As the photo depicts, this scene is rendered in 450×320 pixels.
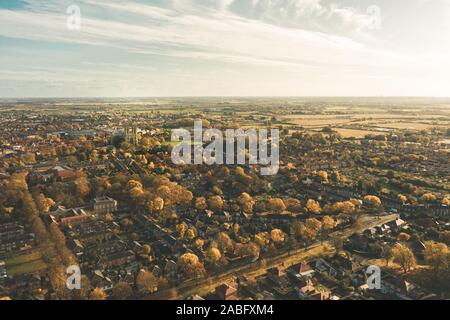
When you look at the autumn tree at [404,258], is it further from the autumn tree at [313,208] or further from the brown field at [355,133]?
the brown field at [355,133]

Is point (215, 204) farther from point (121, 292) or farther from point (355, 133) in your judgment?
point (355, 133)

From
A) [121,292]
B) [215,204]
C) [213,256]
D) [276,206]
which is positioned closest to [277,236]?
[213,256]

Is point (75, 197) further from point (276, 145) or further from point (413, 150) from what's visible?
point (413, 150)

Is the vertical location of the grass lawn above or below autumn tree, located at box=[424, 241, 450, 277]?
below

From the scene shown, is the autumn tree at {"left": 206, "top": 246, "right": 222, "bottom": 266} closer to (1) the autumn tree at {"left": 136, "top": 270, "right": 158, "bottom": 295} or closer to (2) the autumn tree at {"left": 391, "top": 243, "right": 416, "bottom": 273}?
(1) the autumn tree at {"left": 136, "top": 270, "right": 158, "bottom": 295}

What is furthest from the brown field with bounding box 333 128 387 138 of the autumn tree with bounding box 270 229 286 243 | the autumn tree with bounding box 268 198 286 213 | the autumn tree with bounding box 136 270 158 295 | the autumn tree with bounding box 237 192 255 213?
the autumn tree with bounding box 136 270 158 295

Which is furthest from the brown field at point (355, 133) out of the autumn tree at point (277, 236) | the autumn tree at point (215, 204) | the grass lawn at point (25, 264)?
the grass lawn at point (25, 264)

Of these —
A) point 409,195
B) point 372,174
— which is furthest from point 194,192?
point 372,174
